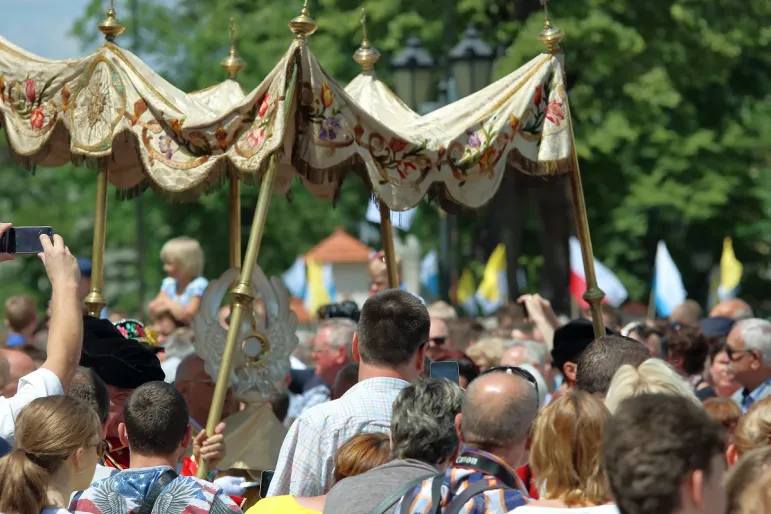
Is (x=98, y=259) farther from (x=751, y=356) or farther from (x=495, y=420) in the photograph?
(x=495, y=420)

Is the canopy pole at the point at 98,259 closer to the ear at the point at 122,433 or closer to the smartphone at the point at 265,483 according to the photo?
the smartphone at the point at 265,483

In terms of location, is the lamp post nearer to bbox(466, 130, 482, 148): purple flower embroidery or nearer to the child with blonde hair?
the child with blonde hair

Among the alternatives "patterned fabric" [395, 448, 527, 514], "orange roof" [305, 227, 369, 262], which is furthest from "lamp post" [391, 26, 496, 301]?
"orange roof" [305, 227, 369, 262]

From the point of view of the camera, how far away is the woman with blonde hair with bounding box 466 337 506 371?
8750mm

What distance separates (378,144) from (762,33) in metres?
17.1

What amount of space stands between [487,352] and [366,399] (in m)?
3.68

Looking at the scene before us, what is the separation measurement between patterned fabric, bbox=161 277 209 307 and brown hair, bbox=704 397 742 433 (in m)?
4.42

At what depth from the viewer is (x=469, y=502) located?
411cm

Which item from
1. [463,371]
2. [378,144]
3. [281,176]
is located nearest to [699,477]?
[378,144]

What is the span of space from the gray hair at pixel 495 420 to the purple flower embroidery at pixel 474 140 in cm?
280

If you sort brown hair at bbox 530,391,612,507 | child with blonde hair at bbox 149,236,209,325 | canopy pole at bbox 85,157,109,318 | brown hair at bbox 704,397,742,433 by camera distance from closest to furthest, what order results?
brown hair at bbox 530,391,612,507
brown hair at bbox 704,397,742,433
canopy pole at bbox 85,157,109,318
child with blonde hair at bbox 149,236,209,325

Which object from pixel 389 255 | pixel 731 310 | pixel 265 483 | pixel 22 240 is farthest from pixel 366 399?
pixel 731 310

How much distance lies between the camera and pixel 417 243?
37.2 meters

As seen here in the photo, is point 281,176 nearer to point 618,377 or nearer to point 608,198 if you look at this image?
point 618,377
